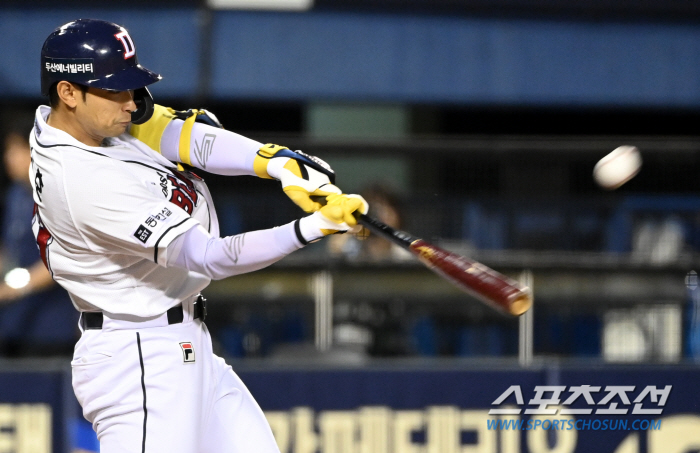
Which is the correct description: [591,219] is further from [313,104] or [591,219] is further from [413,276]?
[313,104]

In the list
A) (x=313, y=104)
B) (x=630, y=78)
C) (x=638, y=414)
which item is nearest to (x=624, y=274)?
(x=638, y=414)

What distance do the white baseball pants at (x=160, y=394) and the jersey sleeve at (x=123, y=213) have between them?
0.27 m

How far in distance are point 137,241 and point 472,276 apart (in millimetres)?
852

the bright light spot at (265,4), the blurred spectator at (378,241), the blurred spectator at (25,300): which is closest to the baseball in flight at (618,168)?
the blurred spectator at (378,241)

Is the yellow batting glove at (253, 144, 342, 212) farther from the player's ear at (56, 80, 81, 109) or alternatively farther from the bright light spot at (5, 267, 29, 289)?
the bright light spot at (5, 267, 29, 289)

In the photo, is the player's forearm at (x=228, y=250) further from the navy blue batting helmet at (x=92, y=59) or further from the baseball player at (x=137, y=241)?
the navy blue batting helmet at (x=92, y=59)

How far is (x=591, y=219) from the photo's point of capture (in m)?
4.88

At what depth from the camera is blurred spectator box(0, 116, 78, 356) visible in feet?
15.9

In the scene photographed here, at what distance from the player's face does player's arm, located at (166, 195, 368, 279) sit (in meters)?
0.36

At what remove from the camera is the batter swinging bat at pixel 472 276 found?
2.24 m

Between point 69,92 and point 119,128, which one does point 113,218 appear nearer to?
point 119,128

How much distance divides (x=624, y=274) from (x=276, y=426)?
6.30 ft

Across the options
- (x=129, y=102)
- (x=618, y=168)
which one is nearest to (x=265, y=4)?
(x=618, y=168)

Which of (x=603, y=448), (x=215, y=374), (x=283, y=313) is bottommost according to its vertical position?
(x=603, y=448)
